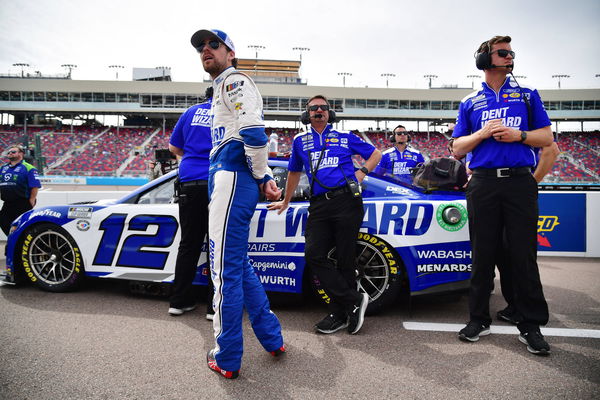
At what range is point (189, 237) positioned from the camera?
2.98 meters

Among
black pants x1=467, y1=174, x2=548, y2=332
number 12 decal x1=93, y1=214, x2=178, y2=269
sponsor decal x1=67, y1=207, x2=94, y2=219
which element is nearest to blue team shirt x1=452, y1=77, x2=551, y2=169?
black pants x1=467, y1=174, x2=548, y2=332

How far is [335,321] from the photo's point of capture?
276 cm

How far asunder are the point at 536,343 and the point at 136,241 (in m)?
3.17

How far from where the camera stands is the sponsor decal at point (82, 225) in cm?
343

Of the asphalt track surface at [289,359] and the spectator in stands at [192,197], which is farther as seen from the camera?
the spectator in stands at [192,197]

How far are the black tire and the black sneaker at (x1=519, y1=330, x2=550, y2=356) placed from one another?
3.72m

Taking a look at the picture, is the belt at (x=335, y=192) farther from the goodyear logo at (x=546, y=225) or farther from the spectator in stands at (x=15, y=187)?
the goodyear logo at (x=546, y=225)

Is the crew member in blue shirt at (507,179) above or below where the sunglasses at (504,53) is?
below

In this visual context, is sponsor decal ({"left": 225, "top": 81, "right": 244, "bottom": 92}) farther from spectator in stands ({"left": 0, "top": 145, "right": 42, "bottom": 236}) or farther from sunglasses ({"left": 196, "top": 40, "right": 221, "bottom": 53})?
spectator in stands ({"left": 0, "top": 145, "right": 42, "bottom": 236})

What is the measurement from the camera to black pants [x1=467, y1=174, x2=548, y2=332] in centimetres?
244

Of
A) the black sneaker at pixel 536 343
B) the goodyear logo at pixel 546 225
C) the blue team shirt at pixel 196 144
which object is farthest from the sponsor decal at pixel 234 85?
the goodyear logo at pixel 546 225

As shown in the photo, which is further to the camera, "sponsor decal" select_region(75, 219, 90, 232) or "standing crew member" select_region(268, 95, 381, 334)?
"sponsor decal" select_region(75, 219, 90, 232)

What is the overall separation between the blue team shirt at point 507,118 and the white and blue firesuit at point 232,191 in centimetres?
150

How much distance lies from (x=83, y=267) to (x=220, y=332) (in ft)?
6.83
